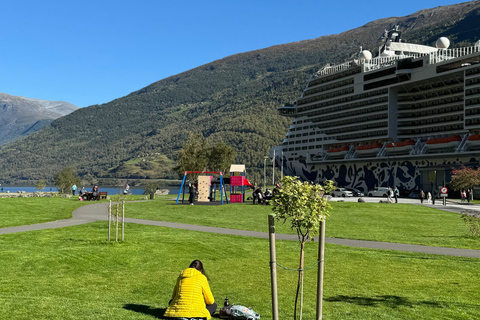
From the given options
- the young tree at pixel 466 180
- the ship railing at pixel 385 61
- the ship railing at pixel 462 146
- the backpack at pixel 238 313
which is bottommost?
the backpack at pixel 238 313

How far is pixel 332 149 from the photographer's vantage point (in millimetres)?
103562

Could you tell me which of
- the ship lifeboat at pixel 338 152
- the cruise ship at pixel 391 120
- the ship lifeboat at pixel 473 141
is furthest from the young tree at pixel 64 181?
the ship lifeboat at pixel 473 141

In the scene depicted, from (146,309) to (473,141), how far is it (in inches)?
2817

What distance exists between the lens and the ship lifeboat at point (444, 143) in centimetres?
7478

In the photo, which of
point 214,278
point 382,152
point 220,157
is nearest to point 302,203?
point 214,278

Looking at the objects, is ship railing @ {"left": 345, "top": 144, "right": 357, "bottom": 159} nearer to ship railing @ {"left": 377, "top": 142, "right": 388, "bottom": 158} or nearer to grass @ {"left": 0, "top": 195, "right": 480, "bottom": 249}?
ship railing @ {"left": 377, "top": 142, "right": 388, "bottom": 158}

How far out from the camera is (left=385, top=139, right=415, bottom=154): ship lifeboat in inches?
3317

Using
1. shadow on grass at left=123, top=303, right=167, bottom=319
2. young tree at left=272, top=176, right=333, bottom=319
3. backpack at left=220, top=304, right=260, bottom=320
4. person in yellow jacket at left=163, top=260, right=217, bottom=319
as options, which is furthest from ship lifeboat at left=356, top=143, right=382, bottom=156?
person in yellow jacket at left=163, top=260, right=217, bottom=319

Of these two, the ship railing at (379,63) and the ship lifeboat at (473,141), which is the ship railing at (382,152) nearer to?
the ship railing at (379,63)

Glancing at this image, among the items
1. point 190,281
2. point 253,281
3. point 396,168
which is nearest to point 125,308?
point 190,281

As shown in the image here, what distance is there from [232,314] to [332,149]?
9718cm

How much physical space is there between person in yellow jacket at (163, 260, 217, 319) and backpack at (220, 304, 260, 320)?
49 cm

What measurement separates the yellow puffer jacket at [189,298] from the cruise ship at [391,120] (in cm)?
6810

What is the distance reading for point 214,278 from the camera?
1182cm
